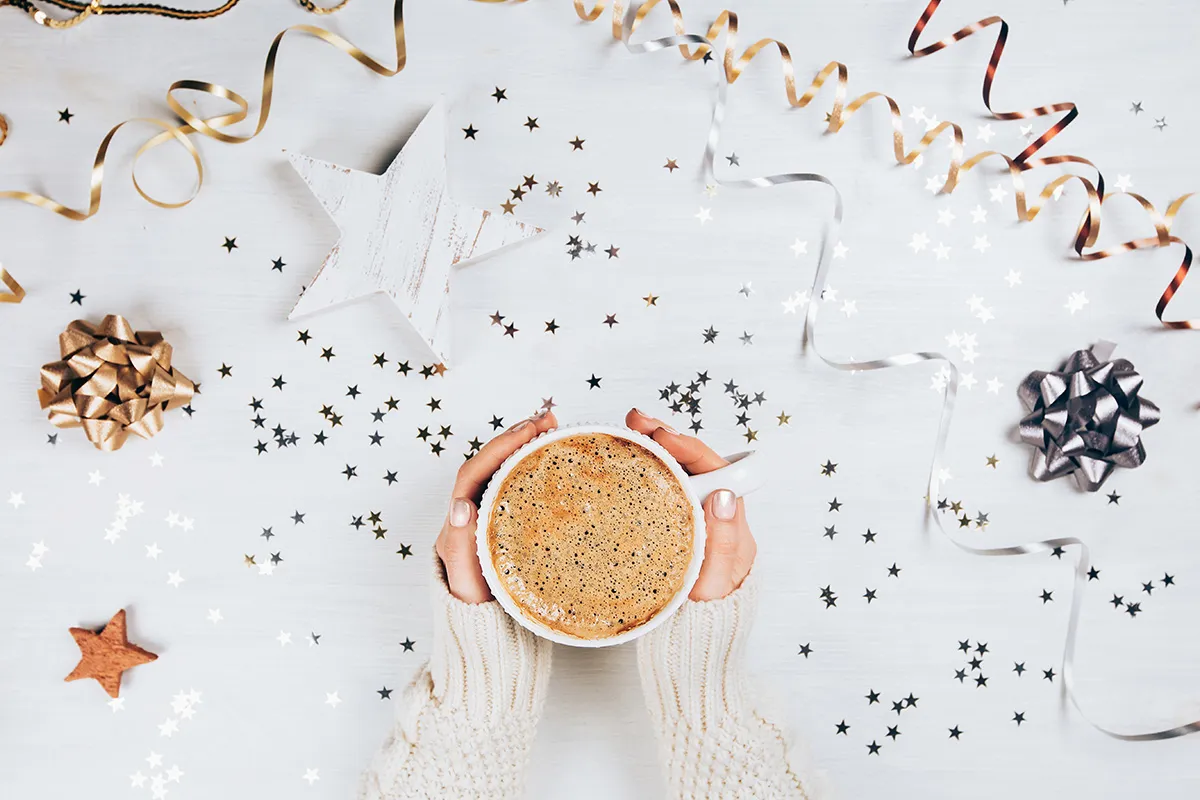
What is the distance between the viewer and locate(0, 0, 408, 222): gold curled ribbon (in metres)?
0.92

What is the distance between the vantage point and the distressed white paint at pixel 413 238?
93 cm

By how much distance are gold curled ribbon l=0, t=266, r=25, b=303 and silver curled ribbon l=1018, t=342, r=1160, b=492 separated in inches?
45.2

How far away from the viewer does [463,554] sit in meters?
0.86

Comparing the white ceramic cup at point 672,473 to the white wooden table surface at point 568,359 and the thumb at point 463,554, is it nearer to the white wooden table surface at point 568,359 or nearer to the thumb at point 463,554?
the thumb at point 463,554

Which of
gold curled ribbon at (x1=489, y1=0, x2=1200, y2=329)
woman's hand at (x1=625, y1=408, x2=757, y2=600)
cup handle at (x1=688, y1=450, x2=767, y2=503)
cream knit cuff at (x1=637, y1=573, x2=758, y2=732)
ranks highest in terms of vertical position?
gold curled ribbon at (x1=489, y1=0, x2=1200, y2=329)

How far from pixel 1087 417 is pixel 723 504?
1.51 feet

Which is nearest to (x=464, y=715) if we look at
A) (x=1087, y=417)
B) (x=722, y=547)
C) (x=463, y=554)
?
(x=463, y=554)

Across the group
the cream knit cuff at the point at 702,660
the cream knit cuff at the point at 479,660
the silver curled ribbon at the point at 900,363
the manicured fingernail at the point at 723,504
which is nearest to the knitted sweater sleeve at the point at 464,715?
the cream knit cuff at the point at 479,660

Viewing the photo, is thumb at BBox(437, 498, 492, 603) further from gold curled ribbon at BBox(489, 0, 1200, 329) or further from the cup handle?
gold curled ribbon at BBox(489, 0, 1200, 329)

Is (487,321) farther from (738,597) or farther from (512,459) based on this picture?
(738,597)

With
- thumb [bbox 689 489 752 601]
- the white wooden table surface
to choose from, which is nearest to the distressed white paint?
the white wooden table surface

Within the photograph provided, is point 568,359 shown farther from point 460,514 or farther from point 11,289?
point 11,289

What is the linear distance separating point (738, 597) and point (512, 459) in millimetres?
283

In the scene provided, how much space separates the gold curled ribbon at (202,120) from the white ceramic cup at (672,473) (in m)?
0.46
